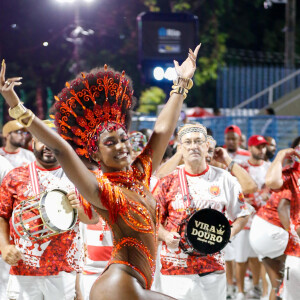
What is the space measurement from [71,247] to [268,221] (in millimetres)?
3237

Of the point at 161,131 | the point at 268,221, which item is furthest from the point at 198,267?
the point at 268,221

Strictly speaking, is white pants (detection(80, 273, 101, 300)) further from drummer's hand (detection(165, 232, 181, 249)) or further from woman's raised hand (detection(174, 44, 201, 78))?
woman's raised hand (detection(174, 44, 201, 78))

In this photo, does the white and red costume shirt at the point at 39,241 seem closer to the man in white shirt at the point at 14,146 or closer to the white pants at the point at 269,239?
the white pants at the point at 269,239

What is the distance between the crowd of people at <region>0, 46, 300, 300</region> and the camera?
4090mm

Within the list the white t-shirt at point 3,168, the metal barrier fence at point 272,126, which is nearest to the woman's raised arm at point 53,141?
the white t-shirt at point 3,168

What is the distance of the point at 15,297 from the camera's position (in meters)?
5.83

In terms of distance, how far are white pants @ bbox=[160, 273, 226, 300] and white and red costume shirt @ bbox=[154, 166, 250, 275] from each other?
5 centimetres

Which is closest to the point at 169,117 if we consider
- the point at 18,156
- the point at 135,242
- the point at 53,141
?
the point at 135,242

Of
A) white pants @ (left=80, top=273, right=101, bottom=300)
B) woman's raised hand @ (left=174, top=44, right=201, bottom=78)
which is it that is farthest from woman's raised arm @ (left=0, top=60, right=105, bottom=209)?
white pants @ (left=80, top=273, right=101, bottom=300)

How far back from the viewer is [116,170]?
4.24 meters

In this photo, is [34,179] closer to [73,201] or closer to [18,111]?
[73,201]

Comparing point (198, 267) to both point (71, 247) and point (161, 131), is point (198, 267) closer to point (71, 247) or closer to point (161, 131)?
point (71, 247)

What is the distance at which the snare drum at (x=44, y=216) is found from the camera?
16.9 feet

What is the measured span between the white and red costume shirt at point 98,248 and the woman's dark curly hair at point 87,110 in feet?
6.82
